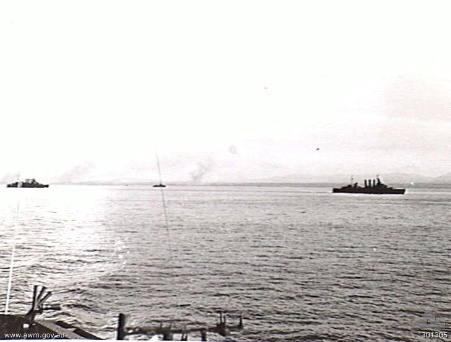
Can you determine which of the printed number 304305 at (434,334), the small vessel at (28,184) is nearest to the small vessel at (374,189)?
the printed number 304305 at (434,334)

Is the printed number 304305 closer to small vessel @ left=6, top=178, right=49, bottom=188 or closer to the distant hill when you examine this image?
the distant hill

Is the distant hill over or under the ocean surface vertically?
over

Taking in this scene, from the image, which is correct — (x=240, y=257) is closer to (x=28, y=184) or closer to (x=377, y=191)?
(x=377, y=191)

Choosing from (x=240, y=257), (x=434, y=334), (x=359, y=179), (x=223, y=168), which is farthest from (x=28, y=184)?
(x=434, y=334)

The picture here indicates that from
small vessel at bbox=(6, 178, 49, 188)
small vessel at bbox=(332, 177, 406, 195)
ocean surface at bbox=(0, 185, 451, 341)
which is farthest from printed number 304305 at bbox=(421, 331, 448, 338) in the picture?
small vessel at bbox=(6, 178, 49, 188)

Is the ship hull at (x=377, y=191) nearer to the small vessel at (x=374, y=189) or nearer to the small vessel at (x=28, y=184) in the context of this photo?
the small vessel at (x=374, y=189)

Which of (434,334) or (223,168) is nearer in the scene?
(434,334)

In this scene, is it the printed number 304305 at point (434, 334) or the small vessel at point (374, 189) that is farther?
the small vessel at point (374, 189)

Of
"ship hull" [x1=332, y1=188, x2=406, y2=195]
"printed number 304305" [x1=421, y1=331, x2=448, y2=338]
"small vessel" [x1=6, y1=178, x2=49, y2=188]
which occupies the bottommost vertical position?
"printed number 304305" [x1=421, y1=331, x2=448, y2=338]
